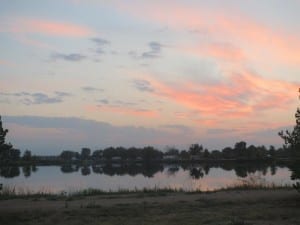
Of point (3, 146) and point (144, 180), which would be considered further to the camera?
point (144, 180)

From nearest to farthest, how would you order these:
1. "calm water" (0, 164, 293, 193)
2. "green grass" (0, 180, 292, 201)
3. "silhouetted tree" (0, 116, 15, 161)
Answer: "silhouetted tree" (0, 116, 15, 161)
"green grass" (0, 180, 292, 201)
"calm water" (0, 164, 293, 193)

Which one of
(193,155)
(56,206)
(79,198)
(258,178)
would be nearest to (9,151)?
(56,206)

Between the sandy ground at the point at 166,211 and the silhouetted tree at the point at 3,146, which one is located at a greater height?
the silhouetted tree at the point at 3,146

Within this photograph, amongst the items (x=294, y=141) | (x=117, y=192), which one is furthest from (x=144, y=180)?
(x=294, y=141)

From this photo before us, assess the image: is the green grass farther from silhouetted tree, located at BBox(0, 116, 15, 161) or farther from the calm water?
silhouetted tree, located at BBox(0, 116, 15, 161)

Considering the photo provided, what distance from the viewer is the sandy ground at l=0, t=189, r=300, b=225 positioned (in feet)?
48.5

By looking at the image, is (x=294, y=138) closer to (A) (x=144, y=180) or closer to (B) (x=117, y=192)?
(B) (x=117, y=192)

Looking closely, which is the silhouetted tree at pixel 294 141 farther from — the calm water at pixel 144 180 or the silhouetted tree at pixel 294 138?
the calm water at pixel 144 180

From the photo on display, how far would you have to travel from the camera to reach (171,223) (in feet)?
46.4

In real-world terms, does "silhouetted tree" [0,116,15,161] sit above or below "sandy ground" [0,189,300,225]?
above

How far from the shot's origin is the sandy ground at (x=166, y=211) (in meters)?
14.8

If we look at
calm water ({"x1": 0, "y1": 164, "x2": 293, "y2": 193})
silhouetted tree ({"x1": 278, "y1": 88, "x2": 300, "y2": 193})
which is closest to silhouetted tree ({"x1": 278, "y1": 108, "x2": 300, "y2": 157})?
silhouetted tree ({"x1": 278, "y1": 88, "x2": 300, "y2": 193})

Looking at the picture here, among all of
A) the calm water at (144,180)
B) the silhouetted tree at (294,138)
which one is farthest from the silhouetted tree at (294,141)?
the calm water at (144,180)

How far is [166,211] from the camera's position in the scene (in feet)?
55.0
